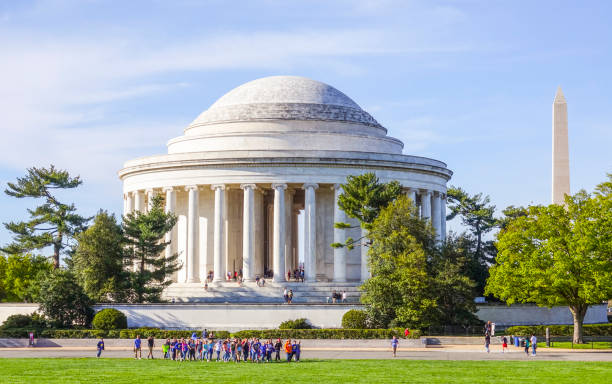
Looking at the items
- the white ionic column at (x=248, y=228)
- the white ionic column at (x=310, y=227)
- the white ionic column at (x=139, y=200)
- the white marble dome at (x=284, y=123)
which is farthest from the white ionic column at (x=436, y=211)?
the white ionic column at (x=139, y=200)

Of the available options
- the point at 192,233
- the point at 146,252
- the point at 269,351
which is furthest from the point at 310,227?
the point at 269,351

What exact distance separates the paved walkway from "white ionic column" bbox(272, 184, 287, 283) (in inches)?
801

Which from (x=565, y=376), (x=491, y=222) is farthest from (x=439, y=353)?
(x=491, y=222)

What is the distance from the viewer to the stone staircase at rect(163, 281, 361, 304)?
271 feet

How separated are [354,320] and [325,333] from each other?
13.4ft

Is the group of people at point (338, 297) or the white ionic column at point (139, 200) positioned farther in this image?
the white ionic column at point (139, 200)

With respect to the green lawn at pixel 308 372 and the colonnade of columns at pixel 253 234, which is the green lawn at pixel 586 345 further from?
the colonnade of columns at pixel 253 234

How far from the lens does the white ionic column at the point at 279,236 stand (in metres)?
85.9

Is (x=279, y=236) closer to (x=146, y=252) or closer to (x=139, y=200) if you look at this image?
(x=146, y=252)

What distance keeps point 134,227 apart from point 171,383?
38439 millimetres

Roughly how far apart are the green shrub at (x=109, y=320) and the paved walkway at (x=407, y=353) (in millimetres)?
4553

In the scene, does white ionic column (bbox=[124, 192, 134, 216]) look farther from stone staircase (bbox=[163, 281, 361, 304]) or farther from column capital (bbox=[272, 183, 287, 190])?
column capital (bbox=[272, 183, 287, 190])

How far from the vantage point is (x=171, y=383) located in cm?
4209

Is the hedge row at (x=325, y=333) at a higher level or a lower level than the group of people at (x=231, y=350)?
higher
